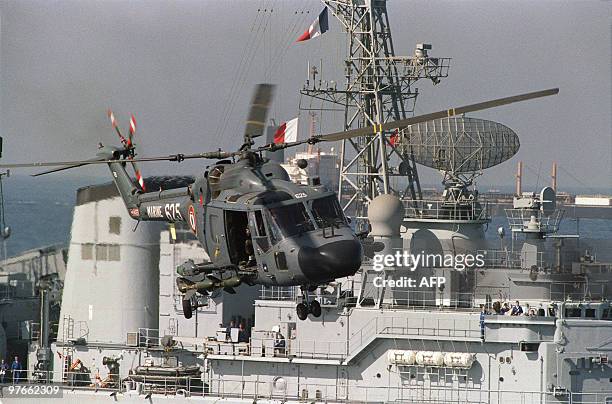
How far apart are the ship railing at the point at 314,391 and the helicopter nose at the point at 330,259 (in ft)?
A: 44.2

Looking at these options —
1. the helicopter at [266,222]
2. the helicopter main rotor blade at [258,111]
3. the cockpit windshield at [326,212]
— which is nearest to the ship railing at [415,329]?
the helicopter at [266,222]

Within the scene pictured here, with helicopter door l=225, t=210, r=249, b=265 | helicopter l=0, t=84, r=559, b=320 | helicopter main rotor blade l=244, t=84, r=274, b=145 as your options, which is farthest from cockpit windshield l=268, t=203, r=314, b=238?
helicopter main rotor blade l=244, t=84, r=274, b=145

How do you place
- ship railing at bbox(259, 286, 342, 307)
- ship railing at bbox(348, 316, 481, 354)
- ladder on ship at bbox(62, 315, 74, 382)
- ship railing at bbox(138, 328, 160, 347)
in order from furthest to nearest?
ladder on ship at bbox(62, 315, 74, 382) < ship railing at bbox(138, 328, 160, 347) < ship railing at bbox(259, 286, 342, 307) < ship railing at bbox(348, 316, 481, 354)

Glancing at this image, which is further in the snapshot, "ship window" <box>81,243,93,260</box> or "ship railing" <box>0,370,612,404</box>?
"ship window" <box>81,243,93,260</box>

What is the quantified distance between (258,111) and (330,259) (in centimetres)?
435

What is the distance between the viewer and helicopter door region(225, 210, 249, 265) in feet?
97.3

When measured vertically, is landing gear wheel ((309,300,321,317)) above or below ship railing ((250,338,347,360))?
above

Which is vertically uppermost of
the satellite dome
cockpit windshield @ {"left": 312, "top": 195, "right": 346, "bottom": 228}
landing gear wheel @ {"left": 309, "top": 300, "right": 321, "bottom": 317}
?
the satellite dome

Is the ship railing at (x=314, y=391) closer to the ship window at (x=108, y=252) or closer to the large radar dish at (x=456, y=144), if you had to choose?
the ship window at (x=108, y=252)

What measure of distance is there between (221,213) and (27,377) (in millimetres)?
Answer: 19101

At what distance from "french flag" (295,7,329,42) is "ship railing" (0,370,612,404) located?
12.3 meters

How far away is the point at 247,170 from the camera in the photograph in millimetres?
30266

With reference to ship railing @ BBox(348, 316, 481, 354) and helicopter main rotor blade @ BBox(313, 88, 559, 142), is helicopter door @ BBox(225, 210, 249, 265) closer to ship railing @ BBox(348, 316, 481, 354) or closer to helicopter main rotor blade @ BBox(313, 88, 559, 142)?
helicopter main rotor blade @ BBox(313, 88, 559, 142)

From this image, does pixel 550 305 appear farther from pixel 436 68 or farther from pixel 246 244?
pixel 246 244
